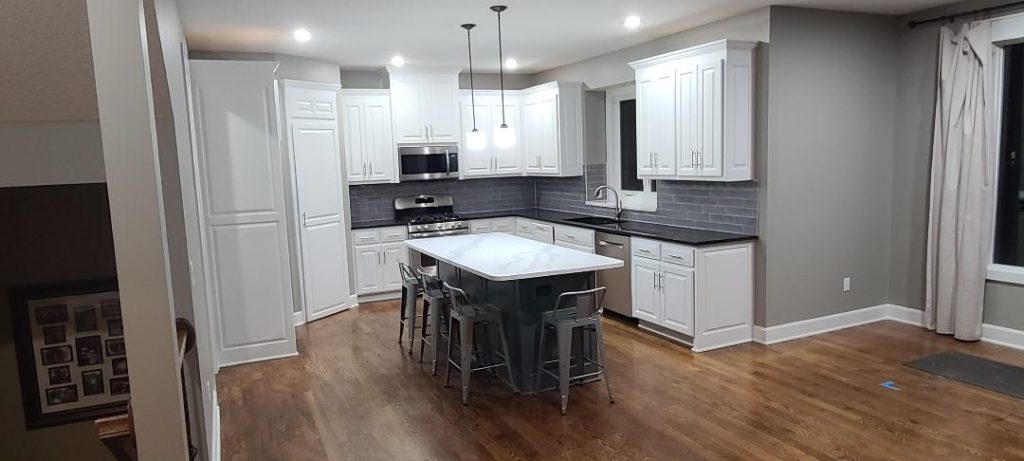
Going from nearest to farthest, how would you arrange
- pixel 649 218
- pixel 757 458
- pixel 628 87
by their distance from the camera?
pixel 757 458 < pixel 649 218 < pixel 628 87

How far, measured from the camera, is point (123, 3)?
5.02ft

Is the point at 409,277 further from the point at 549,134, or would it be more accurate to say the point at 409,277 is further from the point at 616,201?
the point at 549,134

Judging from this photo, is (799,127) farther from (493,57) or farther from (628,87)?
(493,57)

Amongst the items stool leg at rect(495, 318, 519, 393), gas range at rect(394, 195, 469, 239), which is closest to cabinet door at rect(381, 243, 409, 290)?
gas range at rect(394, 195, 469, 239)

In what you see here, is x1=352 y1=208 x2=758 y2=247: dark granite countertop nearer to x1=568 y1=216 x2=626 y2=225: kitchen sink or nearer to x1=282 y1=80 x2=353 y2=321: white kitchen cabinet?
x1=568 y1=216 x2=626 y2=225: kitchen sink

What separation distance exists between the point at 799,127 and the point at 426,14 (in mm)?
3019

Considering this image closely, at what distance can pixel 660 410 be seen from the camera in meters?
3.93

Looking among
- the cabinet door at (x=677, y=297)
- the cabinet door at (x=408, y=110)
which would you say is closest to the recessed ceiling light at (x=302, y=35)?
the cabinet door at (x=408, y=110)

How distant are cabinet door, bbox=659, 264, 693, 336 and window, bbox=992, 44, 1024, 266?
7.74 feet

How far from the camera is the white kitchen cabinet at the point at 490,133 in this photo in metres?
7.73

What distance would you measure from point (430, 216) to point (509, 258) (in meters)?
3.34

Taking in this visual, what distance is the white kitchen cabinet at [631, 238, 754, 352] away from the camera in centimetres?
499

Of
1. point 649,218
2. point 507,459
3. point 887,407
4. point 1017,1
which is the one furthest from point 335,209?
point 1017,1

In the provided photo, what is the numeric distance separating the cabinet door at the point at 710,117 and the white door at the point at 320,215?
3529mm
